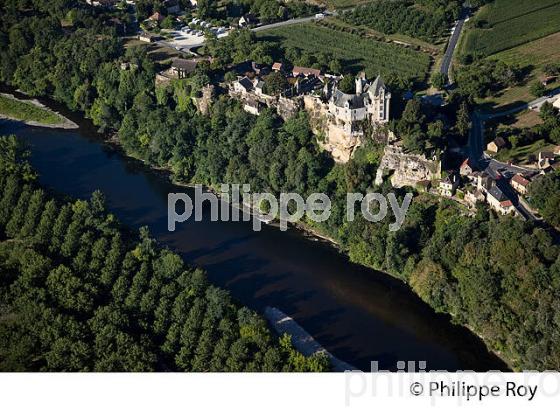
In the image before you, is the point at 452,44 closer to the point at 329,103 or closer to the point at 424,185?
the point at 329,103

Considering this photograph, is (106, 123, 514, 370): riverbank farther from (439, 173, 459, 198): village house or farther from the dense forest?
(439, 173, 459, 198): village house

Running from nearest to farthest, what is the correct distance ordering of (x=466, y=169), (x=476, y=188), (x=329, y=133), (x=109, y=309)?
1. (x=109, y=309)
2. (x=476, y=188)
3. (x=466, y=169)
4. (x=329, y=133)

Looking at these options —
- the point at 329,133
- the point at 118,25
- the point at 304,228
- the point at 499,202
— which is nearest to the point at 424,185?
the point at 499,202

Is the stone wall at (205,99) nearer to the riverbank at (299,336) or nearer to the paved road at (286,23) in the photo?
the paved road at (286,23)

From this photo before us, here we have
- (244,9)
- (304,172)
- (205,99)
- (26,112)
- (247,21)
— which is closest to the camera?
(304,172)

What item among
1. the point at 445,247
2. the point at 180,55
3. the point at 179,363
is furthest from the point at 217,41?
the point at 179,363
